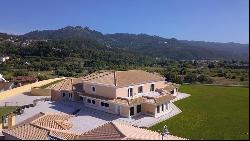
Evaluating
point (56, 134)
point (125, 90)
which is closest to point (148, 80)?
point (125, 90)

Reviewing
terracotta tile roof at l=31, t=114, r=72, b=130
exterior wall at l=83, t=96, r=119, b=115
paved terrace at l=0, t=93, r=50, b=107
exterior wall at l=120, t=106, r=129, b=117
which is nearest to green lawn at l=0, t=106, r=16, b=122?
paved terrace at l=0, t=93, r=50, b=107

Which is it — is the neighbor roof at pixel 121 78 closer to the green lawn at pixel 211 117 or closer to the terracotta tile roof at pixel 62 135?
the green lawn at pixel 211 117

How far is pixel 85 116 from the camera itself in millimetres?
28125

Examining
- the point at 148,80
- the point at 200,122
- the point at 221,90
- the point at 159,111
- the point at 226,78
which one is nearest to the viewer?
the point at 200,122

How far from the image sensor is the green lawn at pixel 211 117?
2286cm

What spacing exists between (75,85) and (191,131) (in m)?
15.0

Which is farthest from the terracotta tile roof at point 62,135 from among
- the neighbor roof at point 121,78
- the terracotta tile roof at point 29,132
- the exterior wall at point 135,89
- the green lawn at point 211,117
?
the neighbor roof at point 121,78

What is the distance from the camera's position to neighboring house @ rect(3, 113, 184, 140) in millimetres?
15828

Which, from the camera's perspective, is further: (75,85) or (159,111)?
(75,85)

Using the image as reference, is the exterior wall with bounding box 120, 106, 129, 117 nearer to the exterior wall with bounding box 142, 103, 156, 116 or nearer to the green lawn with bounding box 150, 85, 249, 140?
the exterior wall with bounding box 142, 103, 156, 116

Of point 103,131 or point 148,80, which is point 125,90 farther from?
point 103,131

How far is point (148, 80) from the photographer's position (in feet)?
108

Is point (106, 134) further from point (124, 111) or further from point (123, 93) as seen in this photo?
point (123, 93)

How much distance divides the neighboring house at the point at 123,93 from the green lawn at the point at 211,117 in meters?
1.91
